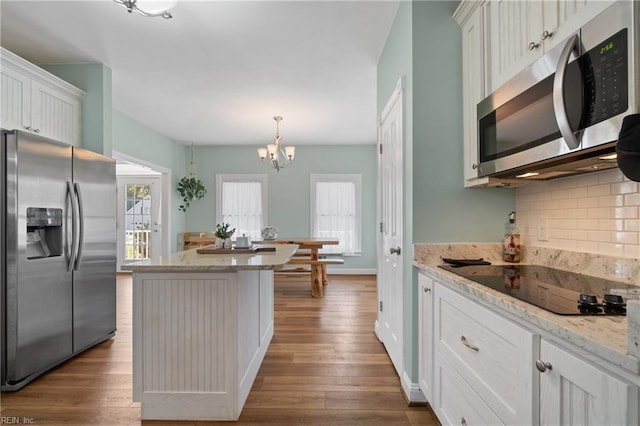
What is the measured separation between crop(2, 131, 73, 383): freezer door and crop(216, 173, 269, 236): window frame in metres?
4.38

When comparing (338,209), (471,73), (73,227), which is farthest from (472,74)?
(338,209)

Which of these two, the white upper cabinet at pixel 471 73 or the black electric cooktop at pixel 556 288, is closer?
the black electric cooktop at pixel 556 288

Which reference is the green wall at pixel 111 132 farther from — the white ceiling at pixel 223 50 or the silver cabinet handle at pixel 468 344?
the silver cabinet handle at pixel 468 344

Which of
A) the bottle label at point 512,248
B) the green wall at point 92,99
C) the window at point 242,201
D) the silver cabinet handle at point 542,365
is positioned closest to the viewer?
the silver cabinet handle at point 542,365

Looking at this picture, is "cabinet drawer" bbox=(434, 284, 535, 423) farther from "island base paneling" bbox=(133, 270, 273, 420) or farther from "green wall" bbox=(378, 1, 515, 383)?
"island base paneling" bbox=(133, 270, 273, 420)

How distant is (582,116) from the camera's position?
1.11 metres

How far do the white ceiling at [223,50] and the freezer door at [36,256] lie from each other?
1.02 meters

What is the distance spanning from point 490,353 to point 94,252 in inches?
120

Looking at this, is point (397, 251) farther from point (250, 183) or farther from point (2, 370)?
point (250, 183)

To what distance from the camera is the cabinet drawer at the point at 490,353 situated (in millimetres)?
1021

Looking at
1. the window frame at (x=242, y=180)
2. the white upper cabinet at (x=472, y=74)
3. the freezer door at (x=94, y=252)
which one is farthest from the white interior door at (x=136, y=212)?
the white upper cabinet at (x=472, y=74)

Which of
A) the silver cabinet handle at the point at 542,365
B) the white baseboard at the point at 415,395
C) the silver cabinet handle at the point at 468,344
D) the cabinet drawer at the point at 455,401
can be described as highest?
the silver cabinet handle at the point at 542,365

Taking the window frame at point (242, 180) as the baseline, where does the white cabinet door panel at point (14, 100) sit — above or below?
above

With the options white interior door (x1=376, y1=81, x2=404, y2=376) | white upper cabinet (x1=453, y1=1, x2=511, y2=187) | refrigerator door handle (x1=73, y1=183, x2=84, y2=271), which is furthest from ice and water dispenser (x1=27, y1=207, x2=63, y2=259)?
white upper cabinet (x1=453, y1=1, x2=511, y2=187)
